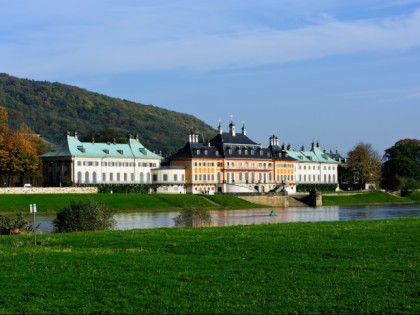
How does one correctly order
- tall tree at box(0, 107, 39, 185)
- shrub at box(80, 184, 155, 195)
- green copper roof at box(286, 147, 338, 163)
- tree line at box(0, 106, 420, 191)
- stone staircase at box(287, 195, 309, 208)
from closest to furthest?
tall tree at box(0, 107, 39, 185) → shrub at box(80, 184, 155, 195) → stone staircase at box(287, 195, 309, 208) → tree line at box(0, 106, 420, 191) → green copper roof at box(286, 147, 338, 163)

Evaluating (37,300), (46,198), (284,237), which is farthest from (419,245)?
(46,198)

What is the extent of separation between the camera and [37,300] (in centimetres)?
1798

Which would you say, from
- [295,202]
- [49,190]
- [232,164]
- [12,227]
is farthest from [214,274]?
[232,164]

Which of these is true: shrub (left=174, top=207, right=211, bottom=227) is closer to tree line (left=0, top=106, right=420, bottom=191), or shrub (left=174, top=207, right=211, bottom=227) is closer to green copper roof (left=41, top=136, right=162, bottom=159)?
green copper roof (left=41, top=136, right=162, bottom=159)

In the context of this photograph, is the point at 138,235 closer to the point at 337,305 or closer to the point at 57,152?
the point at 337,305

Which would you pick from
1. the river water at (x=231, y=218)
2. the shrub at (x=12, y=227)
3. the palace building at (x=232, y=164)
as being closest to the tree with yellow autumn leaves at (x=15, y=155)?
the palace building at (x=232, y=164)

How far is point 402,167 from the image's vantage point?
500 feet

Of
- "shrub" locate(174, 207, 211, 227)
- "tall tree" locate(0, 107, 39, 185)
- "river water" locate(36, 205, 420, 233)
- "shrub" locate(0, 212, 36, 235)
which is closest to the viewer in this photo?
"shrub" locate(0, 212, 36, 235)

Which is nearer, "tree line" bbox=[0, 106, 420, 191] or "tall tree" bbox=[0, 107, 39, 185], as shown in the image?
"tall tree" bbox=[0, 107, 39, 185]

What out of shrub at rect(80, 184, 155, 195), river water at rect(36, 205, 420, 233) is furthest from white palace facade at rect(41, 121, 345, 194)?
river water at rect(36, 205, 420, 233)

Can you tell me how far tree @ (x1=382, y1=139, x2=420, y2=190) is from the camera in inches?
5704

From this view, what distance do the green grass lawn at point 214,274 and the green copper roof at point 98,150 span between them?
3410 inches

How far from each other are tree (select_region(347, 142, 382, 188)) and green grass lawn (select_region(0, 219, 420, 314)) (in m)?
121

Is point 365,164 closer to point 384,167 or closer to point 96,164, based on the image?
point 384,167
